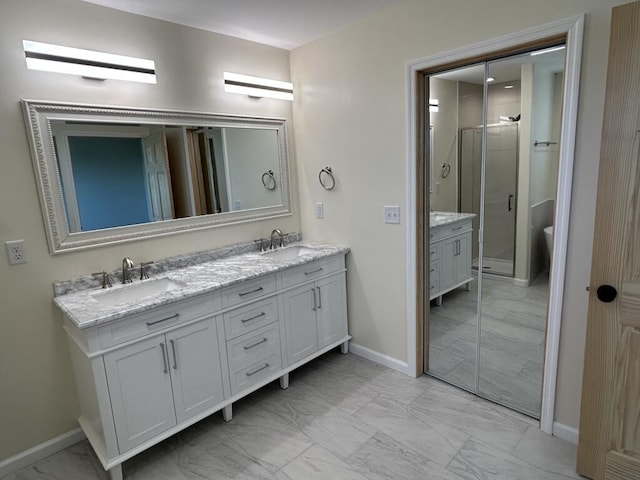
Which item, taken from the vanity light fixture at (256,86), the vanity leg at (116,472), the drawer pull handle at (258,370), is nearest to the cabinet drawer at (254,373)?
the drawer pull handle at (258,370)

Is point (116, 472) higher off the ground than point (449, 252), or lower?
lower

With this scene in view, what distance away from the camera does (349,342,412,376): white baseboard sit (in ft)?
8.77

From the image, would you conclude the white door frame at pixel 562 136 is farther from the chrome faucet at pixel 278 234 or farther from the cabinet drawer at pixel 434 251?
the chrome faucet at pixel 278 234

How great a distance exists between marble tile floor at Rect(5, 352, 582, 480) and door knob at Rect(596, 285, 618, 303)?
878mm

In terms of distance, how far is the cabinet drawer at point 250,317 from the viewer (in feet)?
7.16

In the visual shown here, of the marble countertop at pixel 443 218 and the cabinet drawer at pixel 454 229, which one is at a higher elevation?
the marble countertop at pixel 443 218

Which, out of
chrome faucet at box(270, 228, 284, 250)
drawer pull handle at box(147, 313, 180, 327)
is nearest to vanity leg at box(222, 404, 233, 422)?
drawer pull handle at box(147, 313, 180, 327)

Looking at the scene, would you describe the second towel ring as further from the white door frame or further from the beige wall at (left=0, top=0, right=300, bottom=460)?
the beige wall at (left=0, top=0, right=300, bottom=460)

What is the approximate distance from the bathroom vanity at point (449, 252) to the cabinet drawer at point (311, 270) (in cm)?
69

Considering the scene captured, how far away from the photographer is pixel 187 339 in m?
1.99

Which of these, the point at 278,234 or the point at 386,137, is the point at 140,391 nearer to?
the point at 278,234

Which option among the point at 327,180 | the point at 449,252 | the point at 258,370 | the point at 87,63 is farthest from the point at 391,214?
the point at 87,63

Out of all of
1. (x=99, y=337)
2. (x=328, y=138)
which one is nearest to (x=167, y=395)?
(x=99, y=337)

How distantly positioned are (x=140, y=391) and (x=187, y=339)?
32 centimetres
